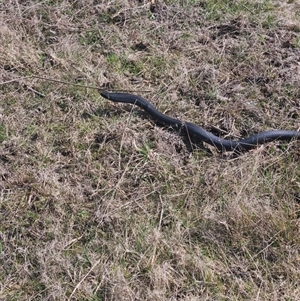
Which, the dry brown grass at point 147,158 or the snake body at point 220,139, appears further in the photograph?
the snake body at point 220,139

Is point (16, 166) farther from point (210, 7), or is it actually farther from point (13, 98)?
point (210, 7)

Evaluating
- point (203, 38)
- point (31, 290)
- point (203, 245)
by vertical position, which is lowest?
point (31, 290)

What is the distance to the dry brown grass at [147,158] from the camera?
3062 millimetres

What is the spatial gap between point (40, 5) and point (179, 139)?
6.66 ft

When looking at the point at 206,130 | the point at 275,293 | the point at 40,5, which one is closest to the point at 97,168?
the point at 206,130

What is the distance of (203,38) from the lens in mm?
4574

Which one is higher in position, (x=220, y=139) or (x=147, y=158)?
(x=220, y=139)

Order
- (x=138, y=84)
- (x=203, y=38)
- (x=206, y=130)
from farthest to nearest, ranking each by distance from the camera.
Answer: (x=203, y=38) < (x=138, y=84) < (x=206, y=130)

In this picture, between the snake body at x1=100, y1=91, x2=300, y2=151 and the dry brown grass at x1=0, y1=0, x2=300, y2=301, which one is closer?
the dry brown grass at x1=0, y1=0, x2=300, y2=301

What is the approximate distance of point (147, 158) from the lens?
3.67m

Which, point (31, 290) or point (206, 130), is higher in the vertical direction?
point (206, 130)

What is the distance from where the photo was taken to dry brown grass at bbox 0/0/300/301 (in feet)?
10.0

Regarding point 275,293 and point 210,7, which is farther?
point 210,7

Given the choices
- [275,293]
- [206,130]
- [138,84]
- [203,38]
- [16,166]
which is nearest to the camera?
[275,293]
